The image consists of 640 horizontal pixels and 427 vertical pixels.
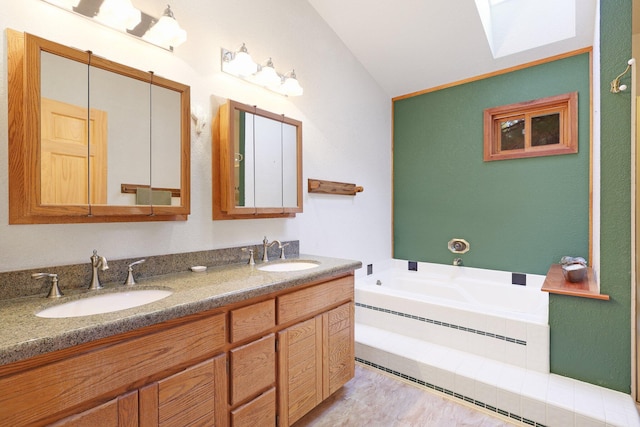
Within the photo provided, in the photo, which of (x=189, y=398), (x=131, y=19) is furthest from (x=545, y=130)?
(x=189, y=398)

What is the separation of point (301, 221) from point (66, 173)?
61.2 inches

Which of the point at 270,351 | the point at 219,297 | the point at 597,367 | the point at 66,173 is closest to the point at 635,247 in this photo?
the point at 597,367

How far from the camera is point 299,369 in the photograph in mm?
1690

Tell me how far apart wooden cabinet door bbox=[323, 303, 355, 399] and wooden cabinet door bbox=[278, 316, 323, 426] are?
7 cm

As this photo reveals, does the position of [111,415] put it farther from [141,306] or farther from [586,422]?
[586,422]

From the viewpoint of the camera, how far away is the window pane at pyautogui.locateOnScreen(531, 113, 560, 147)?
2.78 meters

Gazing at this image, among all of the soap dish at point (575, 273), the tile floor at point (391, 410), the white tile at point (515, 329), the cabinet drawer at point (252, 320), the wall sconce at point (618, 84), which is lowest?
the tile floor at point (391, 410)

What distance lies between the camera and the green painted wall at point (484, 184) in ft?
8.71

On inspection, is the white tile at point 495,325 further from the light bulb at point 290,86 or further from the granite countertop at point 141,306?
the light bulb at point 290,86

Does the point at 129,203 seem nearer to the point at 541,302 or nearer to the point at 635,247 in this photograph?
the point at 635,247

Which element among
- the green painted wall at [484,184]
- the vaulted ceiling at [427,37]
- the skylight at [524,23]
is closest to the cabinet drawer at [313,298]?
the green painted wall at [484,184]

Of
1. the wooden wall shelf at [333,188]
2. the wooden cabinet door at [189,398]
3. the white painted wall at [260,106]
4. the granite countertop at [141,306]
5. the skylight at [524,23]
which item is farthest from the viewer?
the wooden wall shelf at [333,188]

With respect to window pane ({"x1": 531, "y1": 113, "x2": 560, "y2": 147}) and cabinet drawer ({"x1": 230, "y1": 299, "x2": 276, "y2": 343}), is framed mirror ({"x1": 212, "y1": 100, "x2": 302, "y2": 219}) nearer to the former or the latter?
cabinet drawer ({"x1": 230, "y1": 299, "x2": 276, "y2": 343})

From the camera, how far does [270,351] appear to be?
5.02 feet
